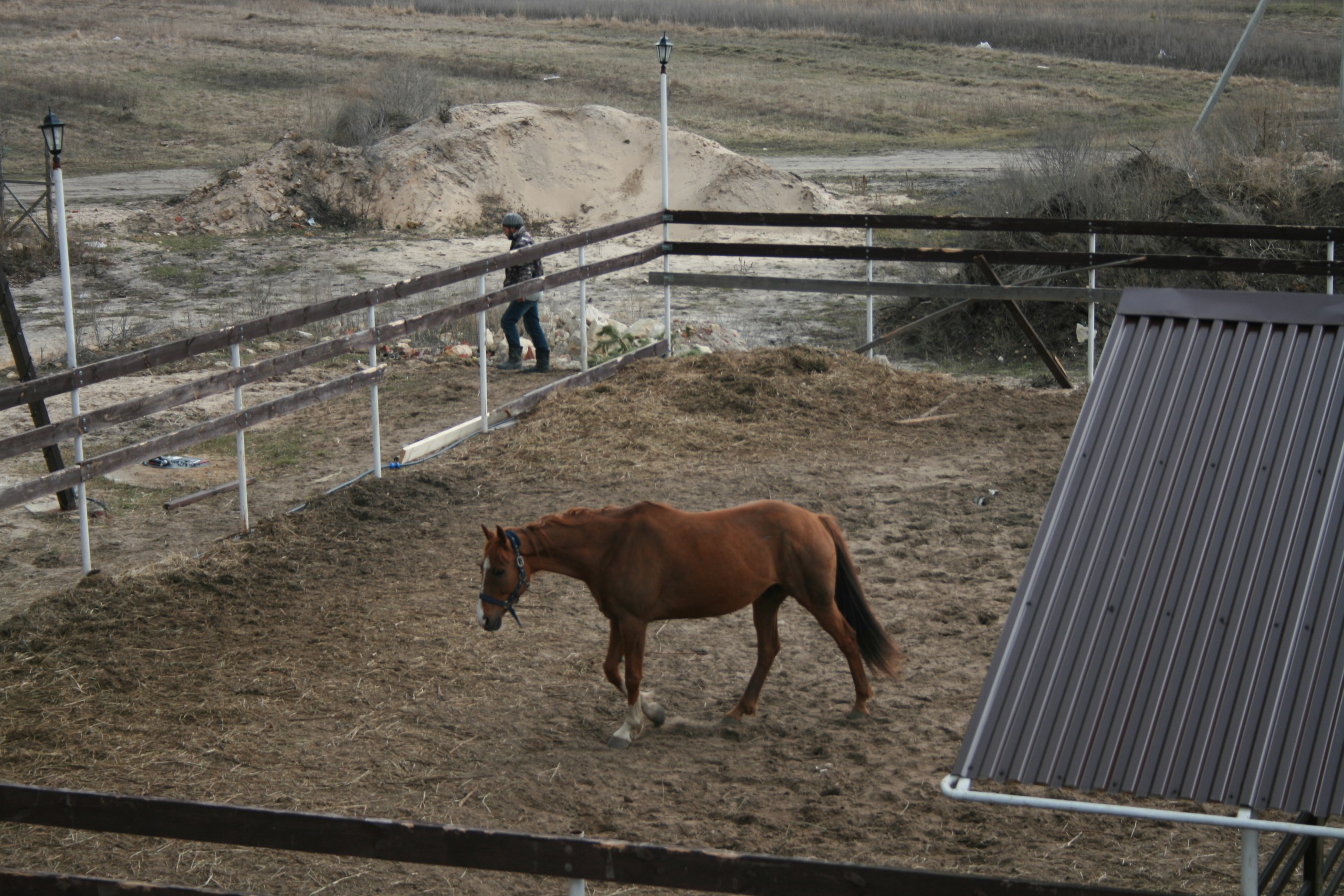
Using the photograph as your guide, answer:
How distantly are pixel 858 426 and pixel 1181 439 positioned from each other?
740 centimetres

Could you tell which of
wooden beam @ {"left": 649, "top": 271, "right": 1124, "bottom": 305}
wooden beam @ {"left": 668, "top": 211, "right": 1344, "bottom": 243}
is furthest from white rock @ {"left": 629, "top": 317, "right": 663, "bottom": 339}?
wooden beam @ {"left": 668, "top": 211, "right": 1344, "bottom": 243}

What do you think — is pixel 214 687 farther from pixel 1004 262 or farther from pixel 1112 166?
pixel 1112 166

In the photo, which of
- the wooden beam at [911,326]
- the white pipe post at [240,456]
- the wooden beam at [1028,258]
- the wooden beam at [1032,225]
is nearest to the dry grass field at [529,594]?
the white pipe post at [240,456]

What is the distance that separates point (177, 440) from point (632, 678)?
3862 millimetres

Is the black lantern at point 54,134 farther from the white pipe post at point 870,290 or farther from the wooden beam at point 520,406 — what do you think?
the white pipe post at point 870,290

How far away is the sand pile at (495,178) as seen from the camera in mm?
24469

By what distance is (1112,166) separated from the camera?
17.6 metres

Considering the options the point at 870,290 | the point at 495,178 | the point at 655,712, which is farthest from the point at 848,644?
the point at 495,178

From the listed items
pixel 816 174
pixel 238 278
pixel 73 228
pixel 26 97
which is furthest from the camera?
pixel 26 97

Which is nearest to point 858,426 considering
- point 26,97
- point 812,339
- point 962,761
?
point 812,339

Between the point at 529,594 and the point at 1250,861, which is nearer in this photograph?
the point at 1250,861

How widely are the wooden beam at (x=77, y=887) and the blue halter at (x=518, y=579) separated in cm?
261

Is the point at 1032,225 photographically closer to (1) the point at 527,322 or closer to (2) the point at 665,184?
(2) the point at 665,184

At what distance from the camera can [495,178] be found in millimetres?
25750
